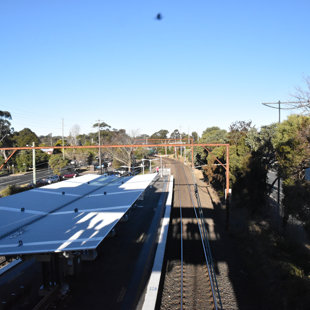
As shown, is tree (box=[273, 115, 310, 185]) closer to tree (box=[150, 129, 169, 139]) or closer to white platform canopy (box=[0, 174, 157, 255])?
white platform canopy (box=[0, 174, 157, 255])

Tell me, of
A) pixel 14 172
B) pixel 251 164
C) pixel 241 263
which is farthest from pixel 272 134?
pixel 14 172

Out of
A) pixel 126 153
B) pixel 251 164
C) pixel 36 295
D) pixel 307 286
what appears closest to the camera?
pixel 307 286

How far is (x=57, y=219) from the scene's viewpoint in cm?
1105

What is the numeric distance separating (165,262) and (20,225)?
6380 millimetres

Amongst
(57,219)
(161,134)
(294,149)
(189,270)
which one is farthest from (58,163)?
(161,134)

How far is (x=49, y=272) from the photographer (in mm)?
9664

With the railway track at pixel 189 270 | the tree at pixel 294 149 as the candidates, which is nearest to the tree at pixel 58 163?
the railway track at pixel 189 270

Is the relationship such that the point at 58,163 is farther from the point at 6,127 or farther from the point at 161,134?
the point at 161,134

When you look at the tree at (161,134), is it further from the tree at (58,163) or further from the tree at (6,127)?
the tree at (58,163)

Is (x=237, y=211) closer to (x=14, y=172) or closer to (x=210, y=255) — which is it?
(x=210, y=255)

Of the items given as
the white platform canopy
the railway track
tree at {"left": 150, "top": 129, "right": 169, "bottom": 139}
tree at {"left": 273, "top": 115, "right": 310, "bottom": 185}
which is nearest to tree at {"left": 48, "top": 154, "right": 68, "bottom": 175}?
the white platform canopy

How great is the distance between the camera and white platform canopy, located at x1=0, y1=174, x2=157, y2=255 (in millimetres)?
8078

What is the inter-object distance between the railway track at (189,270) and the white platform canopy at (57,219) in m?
3.22

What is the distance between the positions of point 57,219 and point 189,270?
19.8 ft
